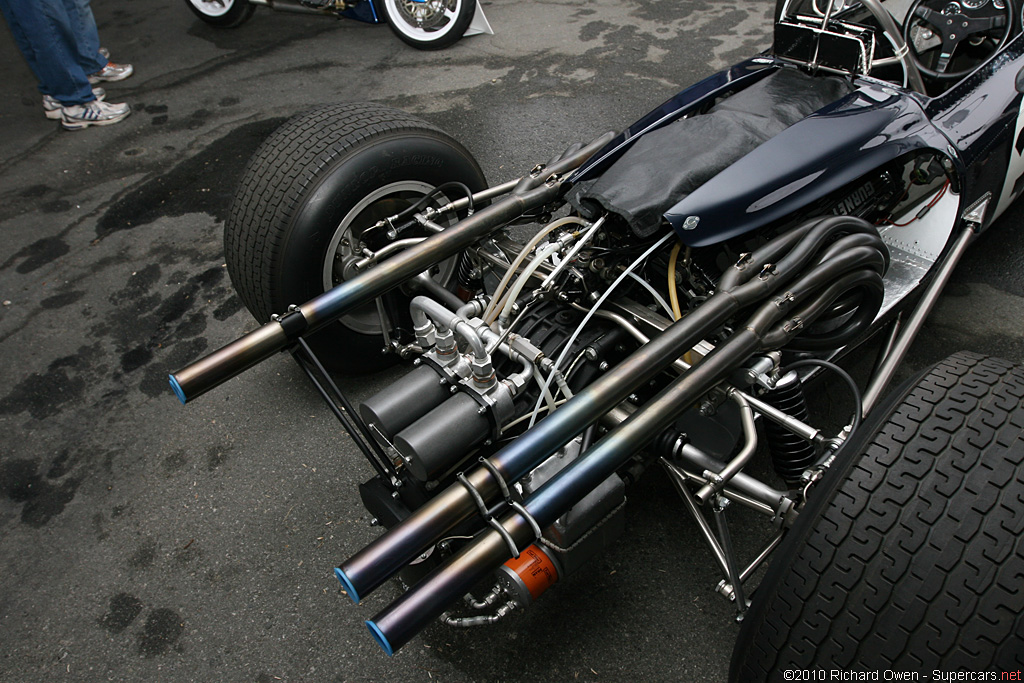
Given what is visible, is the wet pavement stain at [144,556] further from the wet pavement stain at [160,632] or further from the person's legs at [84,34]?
the person's legs at [84,34]

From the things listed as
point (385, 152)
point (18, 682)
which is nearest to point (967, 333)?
point (385, 152)

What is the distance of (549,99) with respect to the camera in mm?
4477

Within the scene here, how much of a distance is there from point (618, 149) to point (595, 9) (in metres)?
4.38

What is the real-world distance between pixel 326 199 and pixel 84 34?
3.99 m

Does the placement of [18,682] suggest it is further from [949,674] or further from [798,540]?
[949,674]

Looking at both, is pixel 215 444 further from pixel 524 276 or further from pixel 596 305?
pixel 596 305

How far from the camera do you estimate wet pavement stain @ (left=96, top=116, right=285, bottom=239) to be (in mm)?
3764

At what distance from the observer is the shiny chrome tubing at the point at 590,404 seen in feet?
3.58

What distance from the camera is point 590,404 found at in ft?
4.22

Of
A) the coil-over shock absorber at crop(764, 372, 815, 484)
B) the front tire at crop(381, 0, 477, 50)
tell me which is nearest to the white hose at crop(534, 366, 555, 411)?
the coil-over shock absorber at crop(764, 372, 815, 484)

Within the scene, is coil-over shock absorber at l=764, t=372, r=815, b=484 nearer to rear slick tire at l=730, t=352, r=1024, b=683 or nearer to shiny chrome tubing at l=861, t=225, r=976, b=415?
shiny chrome tubing at l=861, t=225, r=976, b=415

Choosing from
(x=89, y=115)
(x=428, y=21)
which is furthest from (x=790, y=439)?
(x=89, y=115)

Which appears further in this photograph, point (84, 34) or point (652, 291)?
point (84, 34)

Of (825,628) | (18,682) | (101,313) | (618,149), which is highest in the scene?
(618,149)
